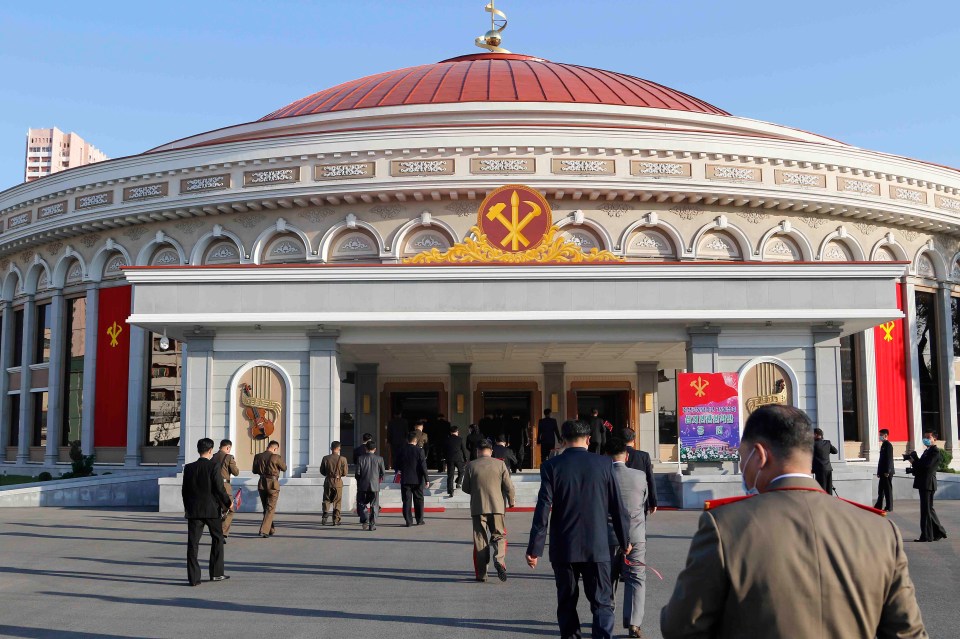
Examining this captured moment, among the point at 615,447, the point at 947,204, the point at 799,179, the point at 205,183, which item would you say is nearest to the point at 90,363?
the point at 205,183

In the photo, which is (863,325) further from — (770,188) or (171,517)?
(171,517)

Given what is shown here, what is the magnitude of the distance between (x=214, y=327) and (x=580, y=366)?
37.2ft

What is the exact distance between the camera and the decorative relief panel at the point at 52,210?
1202 inches

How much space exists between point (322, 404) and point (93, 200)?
14427mm

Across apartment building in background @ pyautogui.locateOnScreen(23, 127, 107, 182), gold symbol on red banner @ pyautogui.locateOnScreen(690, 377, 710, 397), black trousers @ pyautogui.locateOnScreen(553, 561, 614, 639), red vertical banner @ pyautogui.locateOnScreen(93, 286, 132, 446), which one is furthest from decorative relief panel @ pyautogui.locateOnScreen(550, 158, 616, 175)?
apartment building in background @ pyautogui.locateOnScreen(23, 127, 107, 182)

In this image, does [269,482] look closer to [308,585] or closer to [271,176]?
[308,585]

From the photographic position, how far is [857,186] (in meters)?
27.6

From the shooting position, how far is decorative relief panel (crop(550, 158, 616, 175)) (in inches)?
1020

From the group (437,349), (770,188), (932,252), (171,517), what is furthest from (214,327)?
(932,252)

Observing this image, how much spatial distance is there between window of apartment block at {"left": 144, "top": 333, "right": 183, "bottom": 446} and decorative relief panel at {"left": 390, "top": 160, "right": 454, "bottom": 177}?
8.83 metres

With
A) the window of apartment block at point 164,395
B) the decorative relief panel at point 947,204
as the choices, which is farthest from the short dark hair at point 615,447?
the decorative relief panel at point 947,204

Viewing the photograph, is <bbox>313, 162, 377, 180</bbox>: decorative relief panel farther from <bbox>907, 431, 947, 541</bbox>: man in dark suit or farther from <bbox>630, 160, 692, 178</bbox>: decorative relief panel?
<bbox>907, 431, 947, 541</bbox>: man in dark suit

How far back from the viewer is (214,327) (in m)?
19.6

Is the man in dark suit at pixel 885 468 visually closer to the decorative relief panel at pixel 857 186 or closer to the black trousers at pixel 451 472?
the black trousers at pixel 451 472
